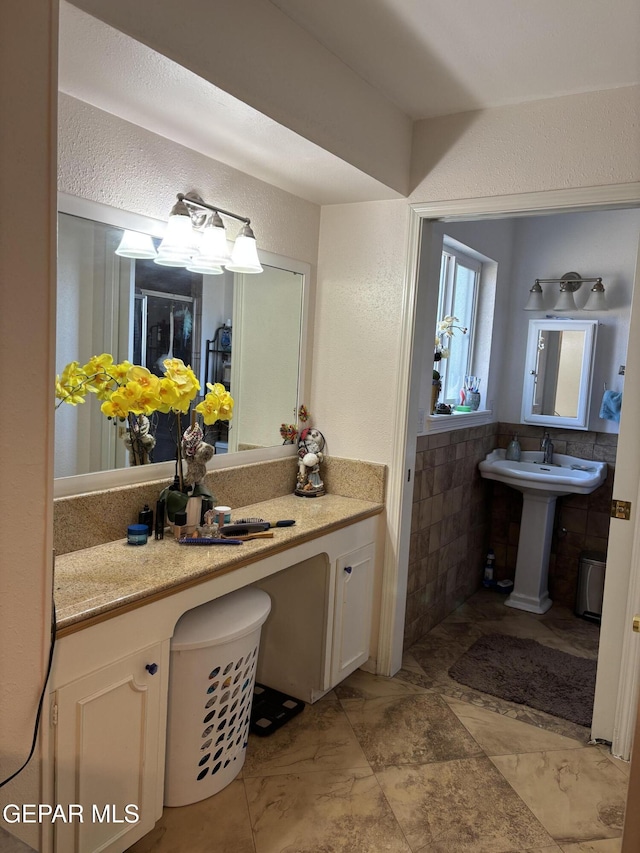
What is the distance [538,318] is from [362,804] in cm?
313

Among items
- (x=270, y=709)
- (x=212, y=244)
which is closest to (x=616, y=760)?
(x=270, y=709)

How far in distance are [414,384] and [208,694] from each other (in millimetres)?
1543

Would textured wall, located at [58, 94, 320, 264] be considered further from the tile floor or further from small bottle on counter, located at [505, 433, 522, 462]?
small bottle on counter, located at [505, 433, 522, 462]

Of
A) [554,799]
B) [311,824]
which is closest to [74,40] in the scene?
[311,824]

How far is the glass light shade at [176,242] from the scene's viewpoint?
215 cm

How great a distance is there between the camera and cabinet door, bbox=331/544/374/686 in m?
2.70

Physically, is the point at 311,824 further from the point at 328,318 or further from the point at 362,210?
the point at 362,210

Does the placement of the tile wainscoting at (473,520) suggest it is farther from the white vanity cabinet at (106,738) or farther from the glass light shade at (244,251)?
the white vanity cabinet at (106,738)

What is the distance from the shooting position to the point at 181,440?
7.30ft

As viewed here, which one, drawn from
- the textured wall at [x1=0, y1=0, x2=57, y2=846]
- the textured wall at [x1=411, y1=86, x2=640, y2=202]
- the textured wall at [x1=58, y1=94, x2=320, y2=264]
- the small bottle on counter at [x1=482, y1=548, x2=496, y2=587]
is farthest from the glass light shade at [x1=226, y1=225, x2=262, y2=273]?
the small bottle on counter at [x1=482, y1=548, x2=496, y2=587]

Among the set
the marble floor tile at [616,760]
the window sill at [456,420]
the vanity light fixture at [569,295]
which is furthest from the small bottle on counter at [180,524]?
the vanity light fixture at [569,295]

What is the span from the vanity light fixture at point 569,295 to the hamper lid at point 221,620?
279cm

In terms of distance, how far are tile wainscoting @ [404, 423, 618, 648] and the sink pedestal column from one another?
0.56 ft

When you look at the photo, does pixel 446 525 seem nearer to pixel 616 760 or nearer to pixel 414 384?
pixel 414 384
